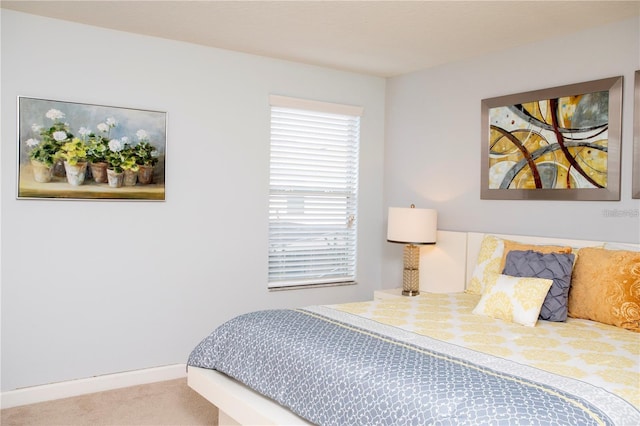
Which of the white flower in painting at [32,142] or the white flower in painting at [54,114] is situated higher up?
the white flower in painting at [54,114]

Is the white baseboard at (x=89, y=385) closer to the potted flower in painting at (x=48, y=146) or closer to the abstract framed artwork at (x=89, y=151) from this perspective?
the abstract framed artwork at (x=89, y=151)

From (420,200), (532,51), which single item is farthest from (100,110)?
(532,51)

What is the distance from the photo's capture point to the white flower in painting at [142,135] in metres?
3.94

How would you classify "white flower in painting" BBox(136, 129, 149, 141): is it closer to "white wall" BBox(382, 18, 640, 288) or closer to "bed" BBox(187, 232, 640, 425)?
"bed" BBox(187, 232, 640, 425)

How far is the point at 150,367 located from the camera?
4.06 metres

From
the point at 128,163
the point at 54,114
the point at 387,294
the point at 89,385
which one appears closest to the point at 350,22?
the point at 128,163

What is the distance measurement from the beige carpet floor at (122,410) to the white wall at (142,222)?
0.66 ft

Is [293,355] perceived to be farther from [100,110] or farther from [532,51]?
[532,51]

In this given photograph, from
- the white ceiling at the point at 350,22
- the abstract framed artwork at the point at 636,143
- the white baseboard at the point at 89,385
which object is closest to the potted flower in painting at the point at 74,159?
the white ceiling at the point at 350,22

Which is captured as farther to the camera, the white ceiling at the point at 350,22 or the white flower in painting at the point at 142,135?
the white flower in painting at the point at 142,135

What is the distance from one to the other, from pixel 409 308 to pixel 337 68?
7.67 feet

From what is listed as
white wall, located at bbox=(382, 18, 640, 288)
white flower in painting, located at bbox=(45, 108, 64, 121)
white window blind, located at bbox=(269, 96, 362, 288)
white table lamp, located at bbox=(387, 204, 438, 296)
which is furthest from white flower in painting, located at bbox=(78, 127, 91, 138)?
white wall, located at bbox=(382, 18, 640, 288)

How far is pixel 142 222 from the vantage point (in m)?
4.00

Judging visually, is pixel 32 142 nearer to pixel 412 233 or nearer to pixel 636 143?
pixel 412 233
